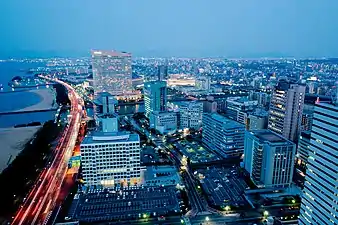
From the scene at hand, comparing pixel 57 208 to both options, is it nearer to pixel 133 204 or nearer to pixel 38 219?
pixel 38 219

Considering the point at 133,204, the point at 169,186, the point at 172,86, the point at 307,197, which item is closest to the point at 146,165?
the point at 169,186

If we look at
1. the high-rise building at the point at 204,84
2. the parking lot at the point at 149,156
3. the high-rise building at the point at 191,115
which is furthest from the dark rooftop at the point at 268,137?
the high-rise building at the point at 204,84

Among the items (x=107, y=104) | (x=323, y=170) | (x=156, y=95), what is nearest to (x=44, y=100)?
(x=107, y=104)

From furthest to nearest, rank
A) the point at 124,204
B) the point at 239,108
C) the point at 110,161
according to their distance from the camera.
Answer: the point at 239,108
the point at 110,161
the point at 124,204

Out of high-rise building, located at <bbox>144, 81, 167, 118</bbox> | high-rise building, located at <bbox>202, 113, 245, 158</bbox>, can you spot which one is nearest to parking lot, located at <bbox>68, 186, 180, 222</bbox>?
high-rise building, located at <bbox>202, 113, 245, 158</bbox>

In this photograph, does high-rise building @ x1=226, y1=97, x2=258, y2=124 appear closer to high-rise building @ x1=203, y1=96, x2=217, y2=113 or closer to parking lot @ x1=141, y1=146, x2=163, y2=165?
high-rise building @ x1=203, y1=96, x2=217, y2=113

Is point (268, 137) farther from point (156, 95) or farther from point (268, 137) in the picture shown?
point (156, 95)
